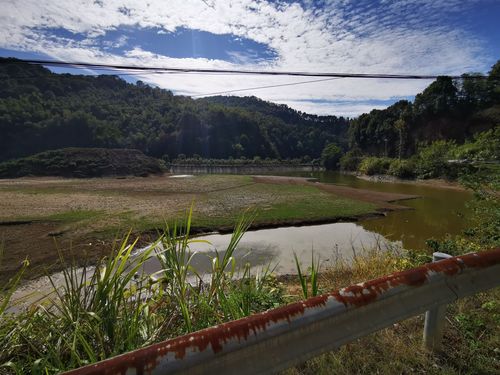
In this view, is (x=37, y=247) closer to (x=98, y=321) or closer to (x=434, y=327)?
(x=98, y=321)

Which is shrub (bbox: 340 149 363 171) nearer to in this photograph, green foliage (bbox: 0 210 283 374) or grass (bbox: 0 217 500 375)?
grass (bbox: 0 217 500 375)

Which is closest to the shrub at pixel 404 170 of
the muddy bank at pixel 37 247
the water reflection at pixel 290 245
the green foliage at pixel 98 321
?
the water reflection at pixel 290 245

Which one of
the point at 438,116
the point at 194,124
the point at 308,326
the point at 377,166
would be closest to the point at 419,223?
the point at 308,326

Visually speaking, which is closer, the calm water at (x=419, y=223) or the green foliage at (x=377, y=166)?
the calm water at (x=419, y=223)

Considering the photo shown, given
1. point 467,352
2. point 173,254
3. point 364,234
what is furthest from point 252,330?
point 364,234

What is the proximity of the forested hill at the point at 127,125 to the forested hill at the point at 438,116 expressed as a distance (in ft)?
150

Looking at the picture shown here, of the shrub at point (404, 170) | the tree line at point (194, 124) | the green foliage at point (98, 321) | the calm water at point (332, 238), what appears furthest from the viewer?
the tree line at point (194, 124)

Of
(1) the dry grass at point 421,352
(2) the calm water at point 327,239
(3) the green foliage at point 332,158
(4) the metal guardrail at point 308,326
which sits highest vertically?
(4) the metal guardrail at point 308,326

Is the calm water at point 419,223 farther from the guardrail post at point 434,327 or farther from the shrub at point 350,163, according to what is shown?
the shrub at point 350,163

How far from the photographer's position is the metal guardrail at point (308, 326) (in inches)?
40.9

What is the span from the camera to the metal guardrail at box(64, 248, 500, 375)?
3.41 feet

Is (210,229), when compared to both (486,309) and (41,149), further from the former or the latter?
(41,149)

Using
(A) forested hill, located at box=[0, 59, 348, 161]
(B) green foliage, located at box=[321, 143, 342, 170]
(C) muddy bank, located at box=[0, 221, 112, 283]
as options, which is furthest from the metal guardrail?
(B) green foliage, located at box=[321, 143, 342, 170]

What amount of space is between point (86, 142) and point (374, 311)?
88.2 meters
